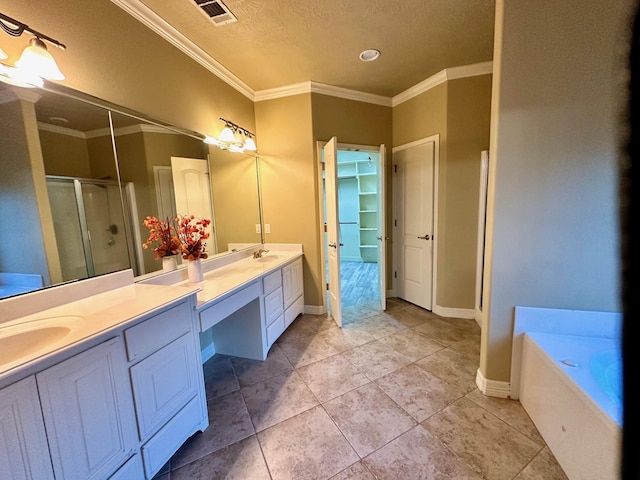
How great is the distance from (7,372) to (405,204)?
341 centimetres

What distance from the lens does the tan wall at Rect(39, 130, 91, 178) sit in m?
1.29

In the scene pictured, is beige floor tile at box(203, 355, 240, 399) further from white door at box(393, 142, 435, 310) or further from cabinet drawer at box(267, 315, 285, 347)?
white door at box(393, 142, 435, 310)

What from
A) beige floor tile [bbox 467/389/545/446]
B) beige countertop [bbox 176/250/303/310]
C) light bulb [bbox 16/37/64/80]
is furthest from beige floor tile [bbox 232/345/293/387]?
light bulb [bbox 16/37/64/80]

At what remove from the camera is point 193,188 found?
222 cm

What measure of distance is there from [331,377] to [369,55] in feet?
9.18

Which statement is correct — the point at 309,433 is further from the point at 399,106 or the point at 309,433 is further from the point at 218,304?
the point at 399,106

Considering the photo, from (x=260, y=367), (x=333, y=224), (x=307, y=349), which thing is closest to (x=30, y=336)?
(x=260, y=367)

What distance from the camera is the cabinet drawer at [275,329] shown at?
2.38 m

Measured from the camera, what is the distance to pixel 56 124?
133 centimetres

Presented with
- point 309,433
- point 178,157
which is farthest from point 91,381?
point 178,157

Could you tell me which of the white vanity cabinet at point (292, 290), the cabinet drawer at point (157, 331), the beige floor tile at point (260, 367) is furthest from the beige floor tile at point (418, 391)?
the cabinet drawer at point (157, 331)

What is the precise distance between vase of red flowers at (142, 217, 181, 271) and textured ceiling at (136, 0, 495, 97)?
1.41 m

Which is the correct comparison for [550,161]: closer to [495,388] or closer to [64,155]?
[495,388]

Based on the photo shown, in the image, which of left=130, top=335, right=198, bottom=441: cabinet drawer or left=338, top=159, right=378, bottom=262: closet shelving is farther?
left=338, top=159, right=378, bottom=262: closet shelving
